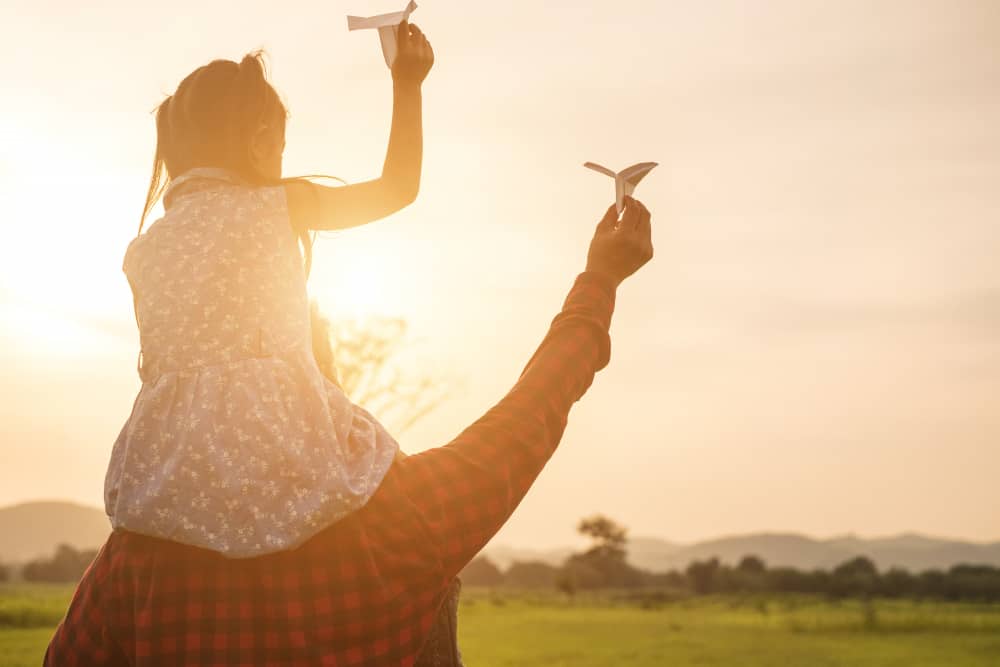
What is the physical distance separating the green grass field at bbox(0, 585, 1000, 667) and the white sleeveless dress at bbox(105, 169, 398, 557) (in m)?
15.6

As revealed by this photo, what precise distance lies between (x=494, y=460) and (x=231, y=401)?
661 millimetres

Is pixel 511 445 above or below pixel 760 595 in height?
above

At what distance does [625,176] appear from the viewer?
8.79 ft

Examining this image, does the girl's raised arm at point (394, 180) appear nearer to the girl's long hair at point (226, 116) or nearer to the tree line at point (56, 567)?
the girl's long hair at point (226, 116)

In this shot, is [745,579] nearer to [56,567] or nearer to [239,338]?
[56,567]

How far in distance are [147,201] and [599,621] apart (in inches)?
1682

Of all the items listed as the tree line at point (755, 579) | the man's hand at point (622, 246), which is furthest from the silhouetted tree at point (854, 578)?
the man's hand at point (622, 246)

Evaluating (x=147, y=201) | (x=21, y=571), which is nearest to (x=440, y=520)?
(x=147, y=201)

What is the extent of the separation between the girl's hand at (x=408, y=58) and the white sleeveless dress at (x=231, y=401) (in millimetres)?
453

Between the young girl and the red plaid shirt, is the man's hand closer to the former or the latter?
the red plaid shirt

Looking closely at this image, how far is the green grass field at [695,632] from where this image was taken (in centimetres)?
2398

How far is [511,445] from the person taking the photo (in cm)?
234

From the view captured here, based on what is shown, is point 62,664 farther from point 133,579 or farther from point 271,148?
point 271,148

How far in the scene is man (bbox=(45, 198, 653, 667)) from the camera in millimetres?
2078
